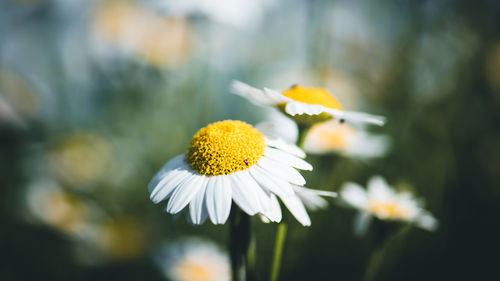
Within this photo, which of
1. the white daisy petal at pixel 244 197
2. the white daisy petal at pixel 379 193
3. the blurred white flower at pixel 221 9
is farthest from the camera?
the blurred white flower at pixel 221 9

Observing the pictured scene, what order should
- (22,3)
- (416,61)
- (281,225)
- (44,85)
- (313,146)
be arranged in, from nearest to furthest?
(281,225) < (313,146) < (416,61) < (22,3) < (44,85)

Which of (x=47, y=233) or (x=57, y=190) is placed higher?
(x=57, y=190)

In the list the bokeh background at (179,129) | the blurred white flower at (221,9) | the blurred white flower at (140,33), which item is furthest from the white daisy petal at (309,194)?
the blurred white flower at (140,33)

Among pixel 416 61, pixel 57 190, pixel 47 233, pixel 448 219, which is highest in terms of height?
pixel 416 61

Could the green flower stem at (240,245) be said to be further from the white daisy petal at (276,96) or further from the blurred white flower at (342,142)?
the blurred white flower at (342,142)

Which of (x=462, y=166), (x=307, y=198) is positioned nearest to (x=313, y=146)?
(x=307, y=198)

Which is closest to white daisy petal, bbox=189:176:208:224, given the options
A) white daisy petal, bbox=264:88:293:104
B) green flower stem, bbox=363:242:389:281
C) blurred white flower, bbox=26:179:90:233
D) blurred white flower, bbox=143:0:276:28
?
white daisy petal, bbox=264:88:293:104

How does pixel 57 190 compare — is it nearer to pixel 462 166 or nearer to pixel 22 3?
pixel 22 3
